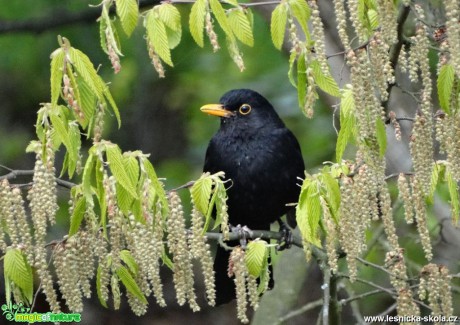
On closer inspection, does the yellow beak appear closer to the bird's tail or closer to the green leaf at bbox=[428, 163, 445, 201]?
the bird's tail

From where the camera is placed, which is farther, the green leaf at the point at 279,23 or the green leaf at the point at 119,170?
the green leaf at the point at 279,23

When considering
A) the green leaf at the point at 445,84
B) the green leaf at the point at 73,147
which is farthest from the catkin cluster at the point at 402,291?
the green leaf at the point at 73,147

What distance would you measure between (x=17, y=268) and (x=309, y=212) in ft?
3.96

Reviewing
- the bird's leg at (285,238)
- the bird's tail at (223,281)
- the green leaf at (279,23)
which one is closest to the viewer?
the green leaf at (279,23)

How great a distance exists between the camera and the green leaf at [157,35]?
11.6ft

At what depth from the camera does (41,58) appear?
9.29 metres

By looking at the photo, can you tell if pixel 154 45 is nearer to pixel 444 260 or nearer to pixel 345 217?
pixel 345 217

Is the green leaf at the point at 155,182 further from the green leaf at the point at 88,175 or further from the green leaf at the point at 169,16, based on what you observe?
the green leaf at the point at 169,16

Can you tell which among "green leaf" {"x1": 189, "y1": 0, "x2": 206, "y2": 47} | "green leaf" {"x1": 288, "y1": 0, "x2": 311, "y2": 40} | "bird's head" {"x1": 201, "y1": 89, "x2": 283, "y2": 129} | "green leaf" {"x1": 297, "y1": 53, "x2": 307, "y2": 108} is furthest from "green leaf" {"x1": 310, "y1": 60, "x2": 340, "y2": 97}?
"bird's head" {"x1": 201, "y1": 89, "x2": 283, "y2": 129}

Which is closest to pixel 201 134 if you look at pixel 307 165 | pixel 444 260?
pixel 307 165

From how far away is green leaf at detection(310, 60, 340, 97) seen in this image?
139 inches

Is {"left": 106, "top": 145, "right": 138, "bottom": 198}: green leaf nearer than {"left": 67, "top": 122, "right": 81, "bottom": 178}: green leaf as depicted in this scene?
Yes

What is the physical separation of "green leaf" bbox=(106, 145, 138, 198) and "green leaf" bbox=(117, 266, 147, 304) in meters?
0.62

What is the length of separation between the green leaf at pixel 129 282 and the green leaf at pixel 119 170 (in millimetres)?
617
